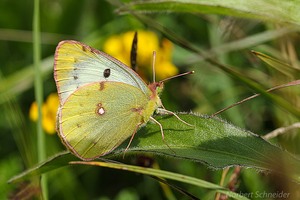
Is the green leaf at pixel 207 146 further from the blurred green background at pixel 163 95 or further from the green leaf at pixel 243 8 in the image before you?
the blurred green background at pixel 163 95

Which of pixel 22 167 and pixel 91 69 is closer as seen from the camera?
pixel 91 69

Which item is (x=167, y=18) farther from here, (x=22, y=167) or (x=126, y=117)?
(x=126, y=117)

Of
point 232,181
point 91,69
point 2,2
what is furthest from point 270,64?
point 2,2

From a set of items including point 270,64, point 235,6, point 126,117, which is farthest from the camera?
point 126,117

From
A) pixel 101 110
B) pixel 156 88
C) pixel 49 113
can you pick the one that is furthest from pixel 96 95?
pixel 49 113

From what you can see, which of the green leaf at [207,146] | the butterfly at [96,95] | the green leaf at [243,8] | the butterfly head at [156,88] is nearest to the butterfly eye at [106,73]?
the butterfly at [96,95]

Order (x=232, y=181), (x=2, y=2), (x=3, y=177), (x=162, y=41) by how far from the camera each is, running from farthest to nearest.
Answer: (x=2, y=2), (x=162, y=41), (x=3, y=177), (x=232, y=181)

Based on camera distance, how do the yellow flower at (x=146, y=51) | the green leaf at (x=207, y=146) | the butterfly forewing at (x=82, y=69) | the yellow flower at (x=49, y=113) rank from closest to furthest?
the green leaf at (x=207, y=146) < the butterfly forewing at (x=82, y=69) < the yellow flower at (x=49, y=113) < the yellow flower at (x=146, y=51)
